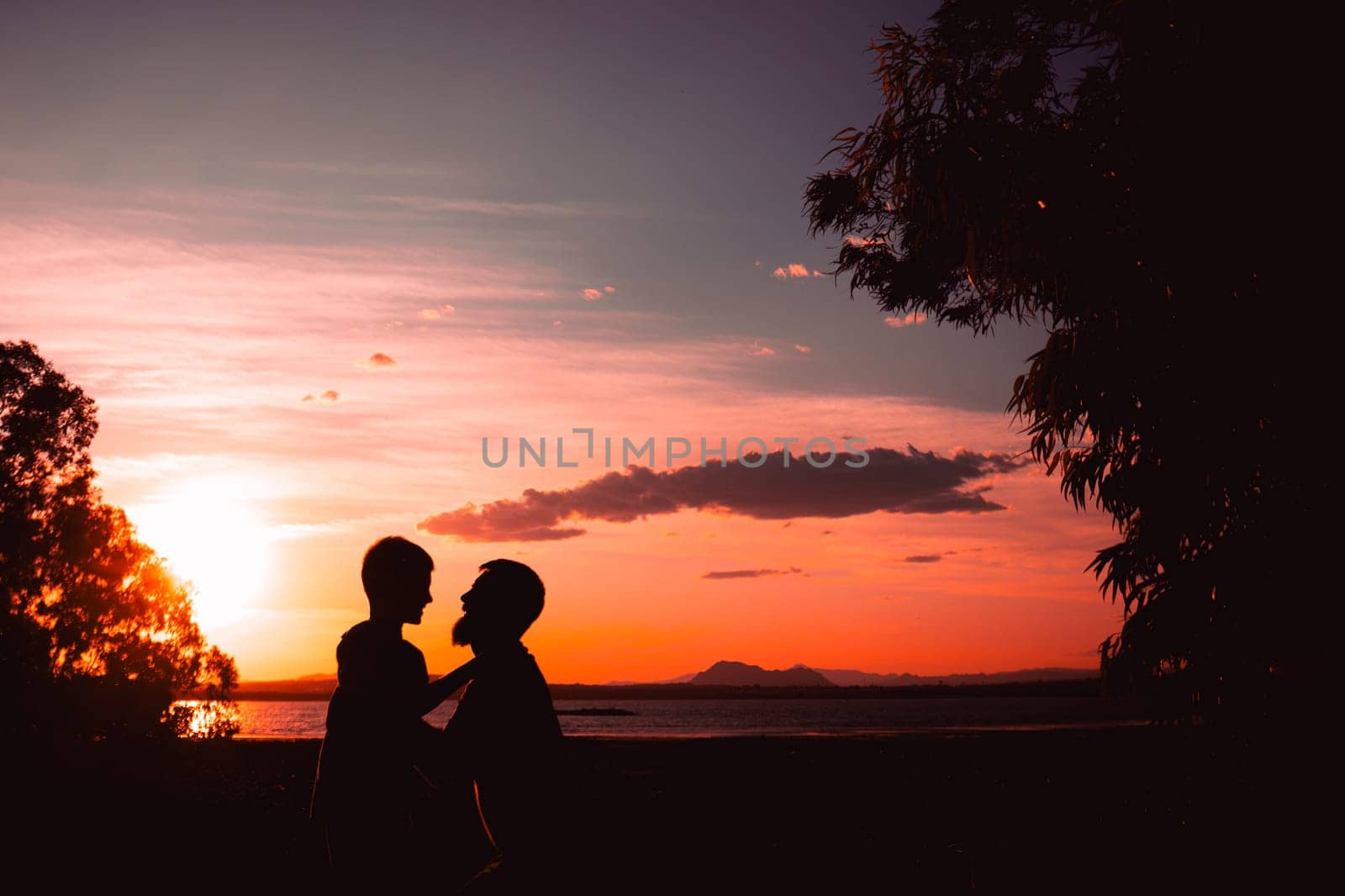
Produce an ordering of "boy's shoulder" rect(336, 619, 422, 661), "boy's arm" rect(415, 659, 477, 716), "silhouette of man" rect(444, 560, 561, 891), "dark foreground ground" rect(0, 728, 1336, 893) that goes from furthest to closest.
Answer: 1. "dark foreground ground" rect(0, 728, 1336, 893)
2. "boy's shoulder" rect(336, 619, 422, 661)
3. "boy's arm" rect(415, 659, 477, 716)
4. "silhouette of man" rect(444, 560, 561, 891)

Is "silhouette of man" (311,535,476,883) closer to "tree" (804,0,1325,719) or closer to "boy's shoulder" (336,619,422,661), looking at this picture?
"boy's shoulder" (336,619,422,661)

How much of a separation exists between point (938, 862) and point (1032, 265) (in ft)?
20.0

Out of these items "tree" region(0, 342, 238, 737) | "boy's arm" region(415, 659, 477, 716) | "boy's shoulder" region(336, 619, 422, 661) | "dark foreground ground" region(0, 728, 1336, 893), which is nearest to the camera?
"boy's arm" region(415, 659, 477, 716)

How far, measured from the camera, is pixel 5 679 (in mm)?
23297

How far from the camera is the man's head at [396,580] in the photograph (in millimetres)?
3748

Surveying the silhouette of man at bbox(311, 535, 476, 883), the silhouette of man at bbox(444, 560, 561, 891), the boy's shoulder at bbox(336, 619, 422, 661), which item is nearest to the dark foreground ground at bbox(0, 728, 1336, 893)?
the silhouette of man at bbox(444, 560, 561, 891)

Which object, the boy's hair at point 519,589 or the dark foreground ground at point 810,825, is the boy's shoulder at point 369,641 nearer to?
the boy's hair at point 519,589

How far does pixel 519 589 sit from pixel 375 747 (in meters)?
0.82

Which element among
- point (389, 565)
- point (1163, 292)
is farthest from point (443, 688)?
point (1163, 292)

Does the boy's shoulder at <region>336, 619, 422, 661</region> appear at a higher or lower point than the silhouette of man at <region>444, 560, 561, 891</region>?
higher

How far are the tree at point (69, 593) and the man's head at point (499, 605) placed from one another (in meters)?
25.0

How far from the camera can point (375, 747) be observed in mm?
3621

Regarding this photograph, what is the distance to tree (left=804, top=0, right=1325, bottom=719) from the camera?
809cm

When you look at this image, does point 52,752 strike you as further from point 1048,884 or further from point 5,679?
point 1048,884
